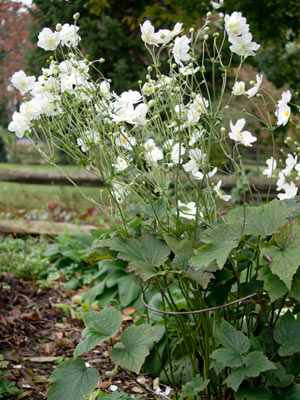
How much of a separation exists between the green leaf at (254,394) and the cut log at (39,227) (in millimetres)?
A: 2992

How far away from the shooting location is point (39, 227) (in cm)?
439

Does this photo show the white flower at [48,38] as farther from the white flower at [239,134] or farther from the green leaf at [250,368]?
the green leaf at [250,368]

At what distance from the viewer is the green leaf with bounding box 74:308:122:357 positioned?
4.53 feet

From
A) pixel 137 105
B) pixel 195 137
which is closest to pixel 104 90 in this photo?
pixel 137 105

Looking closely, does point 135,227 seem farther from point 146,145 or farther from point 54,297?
point 54,297

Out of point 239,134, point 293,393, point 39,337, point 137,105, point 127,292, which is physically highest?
point 137,105

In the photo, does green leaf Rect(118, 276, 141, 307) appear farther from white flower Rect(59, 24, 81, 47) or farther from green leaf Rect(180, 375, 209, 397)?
white flower Rect(59, 24, 81, 47)

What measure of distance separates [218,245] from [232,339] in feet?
0.96

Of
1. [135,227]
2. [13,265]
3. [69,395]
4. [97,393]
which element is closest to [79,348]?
[69,395]

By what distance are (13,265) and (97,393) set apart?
1.85 meters

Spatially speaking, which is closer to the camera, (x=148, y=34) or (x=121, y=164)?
(x=148, y=34)

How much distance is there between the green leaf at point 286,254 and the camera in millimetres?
1173

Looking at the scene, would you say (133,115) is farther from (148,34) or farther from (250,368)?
(250,368)

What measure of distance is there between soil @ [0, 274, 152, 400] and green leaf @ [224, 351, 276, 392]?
2.34ft
